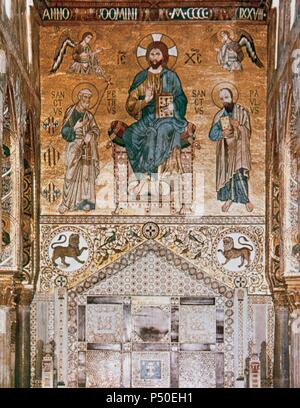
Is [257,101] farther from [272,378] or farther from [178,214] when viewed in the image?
[272,378]

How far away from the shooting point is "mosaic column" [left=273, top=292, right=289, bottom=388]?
24.4m

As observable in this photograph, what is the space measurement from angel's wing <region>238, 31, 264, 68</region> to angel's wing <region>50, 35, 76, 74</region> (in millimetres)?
3749

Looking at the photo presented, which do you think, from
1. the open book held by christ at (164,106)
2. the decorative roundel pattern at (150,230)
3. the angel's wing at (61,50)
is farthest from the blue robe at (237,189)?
the angel's wing at (61,50)

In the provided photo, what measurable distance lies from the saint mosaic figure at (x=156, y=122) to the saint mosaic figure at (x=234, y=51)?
1.14 meters

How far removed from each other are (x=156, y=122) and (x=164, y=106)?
0.40m

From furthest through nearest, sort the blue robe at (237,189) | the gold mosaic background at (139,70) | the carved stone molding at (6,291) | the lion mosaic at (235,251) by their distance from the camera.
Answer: the gold mosaic background at (139,70)
the blue robe at (237,189)
the lion mosaic at (235,251)
the carved stone molding at (6,291)

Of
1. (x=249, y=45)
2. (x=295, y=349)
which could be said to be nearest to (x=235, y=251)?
(x=295, y=349)

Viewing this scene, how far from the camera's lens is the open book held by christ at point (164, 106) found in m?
25.6

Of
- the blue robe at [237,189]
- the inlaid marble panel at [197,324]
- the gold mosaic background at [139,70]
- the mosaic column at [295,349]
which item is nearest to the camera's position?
the mosaic column at [295,349]

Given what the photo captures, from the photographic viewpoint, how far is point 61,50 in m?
25.7

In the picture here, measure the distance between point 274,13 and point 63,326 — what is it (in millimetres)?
8123

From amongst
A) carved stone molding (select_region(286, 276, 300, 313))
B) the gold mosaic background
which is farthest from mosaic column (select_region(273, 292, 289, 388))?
the gold mosaic background

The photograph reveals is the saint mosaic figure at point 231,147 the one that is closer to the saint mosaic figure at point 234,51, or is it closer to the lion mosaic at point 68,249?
the saint mosaic figure at point 234,51
